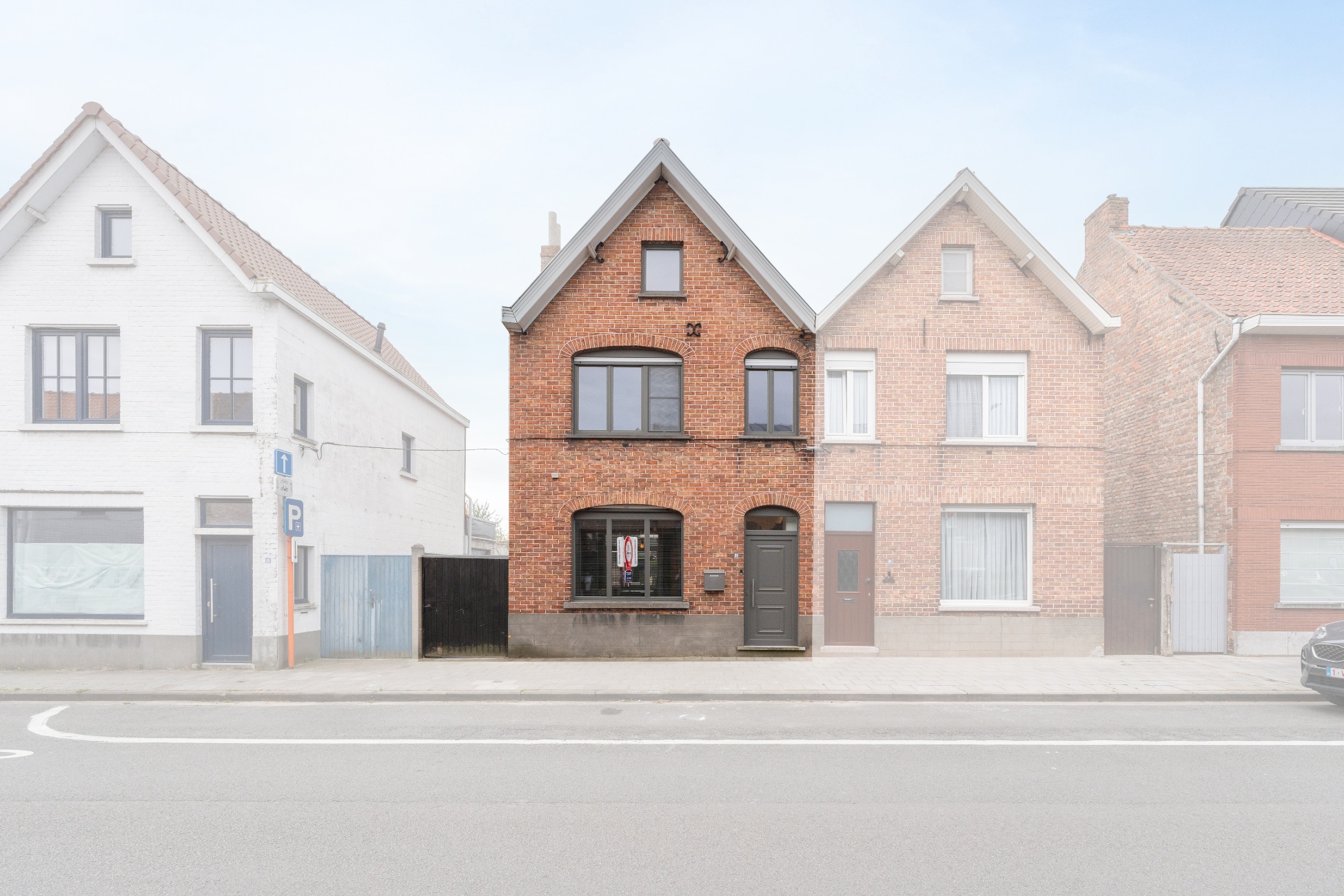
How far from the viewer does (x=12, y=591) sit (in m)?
14.6

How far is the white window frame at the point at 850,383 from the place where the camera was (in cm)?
1592

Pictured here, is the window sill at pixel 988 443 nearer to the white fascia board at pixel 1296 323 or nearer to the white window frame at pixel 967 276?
the white window frame at pixel 967 276

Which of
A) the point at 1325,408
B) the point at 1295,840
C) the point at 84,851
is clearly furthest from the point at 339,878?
the point at 1325,408

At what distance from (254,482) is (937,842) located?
12.6 metres

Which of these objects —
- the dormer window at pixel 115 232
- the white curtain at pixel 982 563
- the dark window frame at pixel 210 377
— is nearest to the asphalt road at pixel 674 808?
the white curtain at pixel 982 563

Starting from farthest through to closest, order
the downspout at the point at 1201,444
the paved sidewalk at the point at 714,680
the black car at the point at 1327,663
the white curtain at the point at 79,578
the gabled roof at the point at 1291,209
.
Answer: the gabled roof at the point at 1291,209, the downspout at the point at 1201,444, the white curtain at the point at 79,578, the paved sidewalk at the point at 714,680, the black car at the point at 1327,663

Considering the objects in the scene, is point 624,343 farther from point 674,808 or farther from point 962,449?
point 674,808

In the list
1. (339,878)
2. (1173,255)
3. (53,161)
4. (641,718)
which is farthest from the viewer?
(1173,255)

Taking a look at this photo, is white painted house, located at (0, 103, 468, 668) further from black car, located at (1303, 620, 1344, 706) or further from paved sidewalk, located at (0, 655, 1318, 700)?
black car, located at (1303, 620, 1344, 706)

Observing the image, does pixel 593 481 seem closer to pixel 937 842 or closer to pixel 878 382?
pixel 878 382

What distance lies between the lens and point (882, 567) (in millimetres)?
15797

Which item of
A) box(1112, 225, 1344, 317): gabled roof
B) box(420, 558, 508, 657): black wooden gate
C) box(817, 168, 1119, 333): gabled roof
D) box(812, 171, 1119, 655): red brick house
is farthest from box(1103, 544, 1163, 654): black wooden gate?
box(420, 558, 508, 657): black wooden gate

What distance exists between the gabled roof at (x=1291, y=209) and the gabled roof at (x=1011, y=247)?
8.59 m

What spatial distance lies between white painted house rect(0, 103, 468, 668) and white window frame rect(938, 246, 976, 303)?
12023 millimetres
